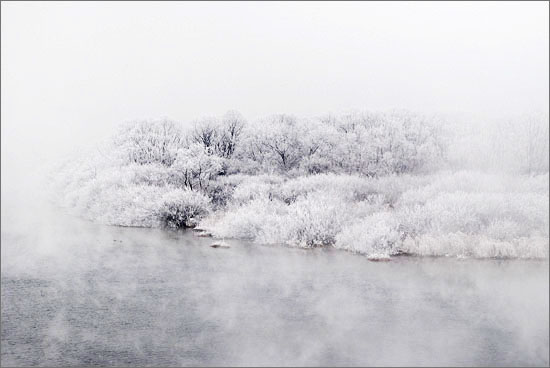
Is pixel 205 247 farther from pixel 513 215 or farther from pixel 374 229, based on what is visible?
pixel 513 215

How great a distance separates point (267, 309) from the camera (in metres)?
11.6

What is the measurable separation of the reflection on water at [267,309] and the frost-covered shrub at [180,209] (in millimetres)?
6446

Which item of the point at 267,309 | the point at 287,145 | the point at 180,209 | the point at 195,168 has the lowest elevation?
the point at 180,209

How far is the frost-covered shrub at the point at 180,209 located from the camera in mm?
25141

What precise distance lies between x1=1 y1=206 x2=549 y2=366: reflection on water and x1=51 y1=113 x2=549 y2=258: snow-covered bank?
58.9 inches

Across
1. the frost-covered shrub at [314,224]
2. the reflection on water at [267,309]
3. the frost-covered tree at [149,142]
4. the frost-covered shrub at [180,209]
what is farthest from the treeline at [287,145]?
the reflection on water at [267,309]

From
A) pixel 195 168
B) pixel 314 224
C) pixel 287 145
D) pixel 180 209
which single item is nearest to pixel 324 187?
pixel 314 224

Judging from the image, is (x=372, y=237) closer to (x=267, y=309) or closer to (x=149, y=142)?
(x=267, y=309)

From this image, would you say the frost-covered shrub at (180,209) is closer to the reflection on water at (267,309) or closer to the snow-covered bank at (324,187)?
the snow-covered bank at (324,187)

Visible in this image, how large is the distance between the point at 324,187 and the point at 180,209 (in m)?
7.87

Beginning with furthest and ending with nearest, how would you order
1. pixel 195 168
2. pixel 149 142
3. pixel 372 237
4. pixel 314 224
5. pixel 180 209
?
pixel 149 142 → pixel 195 168 → pixel 180 209 → pixel 314 224 → pixel 372 237

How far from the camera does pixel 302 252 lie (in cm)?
1812

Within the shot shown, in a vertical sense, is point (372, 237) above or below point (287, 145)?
below

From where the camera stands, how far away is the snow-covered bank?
707 inches
